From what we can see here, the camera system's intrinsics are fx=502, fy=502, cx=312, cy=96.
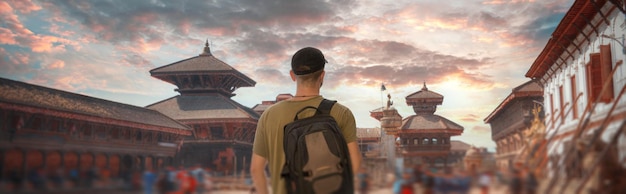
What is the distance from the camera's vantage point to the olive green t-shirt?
402 cm

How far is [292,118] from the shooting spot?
4.02 metres

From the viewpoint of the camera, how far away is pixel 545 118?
28.9ft

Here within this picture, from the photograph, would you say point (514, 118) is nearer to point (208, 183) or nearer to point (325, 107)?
point (208, 183)

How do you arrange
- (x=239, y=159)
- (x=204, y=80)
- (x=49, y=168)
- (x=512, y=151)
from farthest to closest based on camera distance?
(x=204, y=80) < (x=239, y=159) < (x=512, y=151) < (x=49, y=168)

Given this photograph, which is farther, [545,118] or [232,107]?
[232,107]

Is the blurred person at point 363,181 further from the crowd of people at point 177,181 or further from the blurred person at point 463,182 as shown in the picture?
the crowd of people at point 177,181

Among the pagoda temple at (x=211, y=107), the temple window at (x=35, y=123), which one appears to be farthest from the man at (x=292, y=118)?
the pagoda temple at (x=211, y=107)

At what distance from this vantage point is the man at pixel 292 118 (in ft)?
13.1

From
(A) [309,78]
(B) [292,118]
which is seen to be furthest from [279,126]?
(A) [309,78]

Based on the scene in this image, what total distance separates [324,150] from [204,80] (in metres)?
9.79

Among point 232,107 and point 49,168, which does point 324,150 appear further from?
point 232,107

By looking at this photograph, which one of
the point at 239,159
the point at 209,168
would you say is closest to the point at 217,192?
the point at 209,168

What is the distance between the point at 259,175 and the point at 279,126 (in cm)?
43

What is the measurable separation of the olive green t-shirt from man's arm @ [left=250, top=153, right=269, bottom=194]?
0.16 ft
